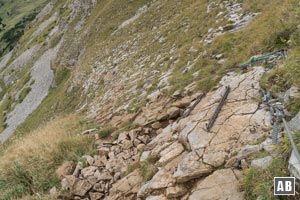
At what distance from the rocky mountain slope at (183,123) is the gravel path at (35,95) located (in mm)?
19355

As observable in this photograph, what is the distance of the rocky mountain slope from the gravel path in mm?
19355

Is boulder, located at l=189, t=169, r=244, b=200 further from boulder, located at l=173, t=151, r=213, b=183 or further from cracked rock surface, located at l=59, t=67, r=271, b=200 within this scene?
boulder, located at l=173, t=151, r=213, b=183

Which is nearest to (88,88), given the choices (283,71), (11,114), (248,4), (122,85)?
(122,85)

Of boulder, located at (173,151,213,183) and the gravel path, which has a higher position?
boulder, located at (173,151,213,183)

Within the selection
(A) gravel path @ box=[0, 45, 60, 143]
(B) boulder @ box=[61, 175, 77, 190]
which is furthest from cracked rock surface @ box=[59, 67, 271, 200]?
(A) gravel path @ box=[0, 45, 60, 143]

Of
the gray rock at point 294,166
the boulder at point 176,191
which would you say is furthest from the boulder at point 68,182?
the gray rock at point 294,166

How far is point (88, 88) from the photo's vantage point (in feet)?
90.9

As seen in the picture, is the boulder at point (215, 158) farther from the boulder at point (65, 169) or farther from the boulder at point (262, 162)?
the boulder at point (65, 169)

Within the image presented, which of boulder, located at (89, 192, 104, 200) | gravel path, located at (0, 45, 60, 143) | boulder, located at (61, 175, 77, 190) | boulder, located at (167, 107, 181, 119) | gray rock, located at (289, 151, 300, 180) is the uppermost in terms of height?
gray rock, located at (289, 151, 300, 180)

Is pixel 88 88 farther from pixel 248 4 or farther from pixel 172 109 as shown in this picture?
pixel 172 109

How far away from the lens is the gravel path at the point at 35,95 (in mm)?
42281

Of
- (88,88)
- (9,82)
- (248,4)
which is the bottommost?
(9,82)

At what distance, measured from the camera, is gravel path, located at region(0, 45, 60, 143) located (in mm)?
42281

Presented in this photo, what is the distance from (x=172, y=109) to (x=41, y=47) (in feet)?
177
